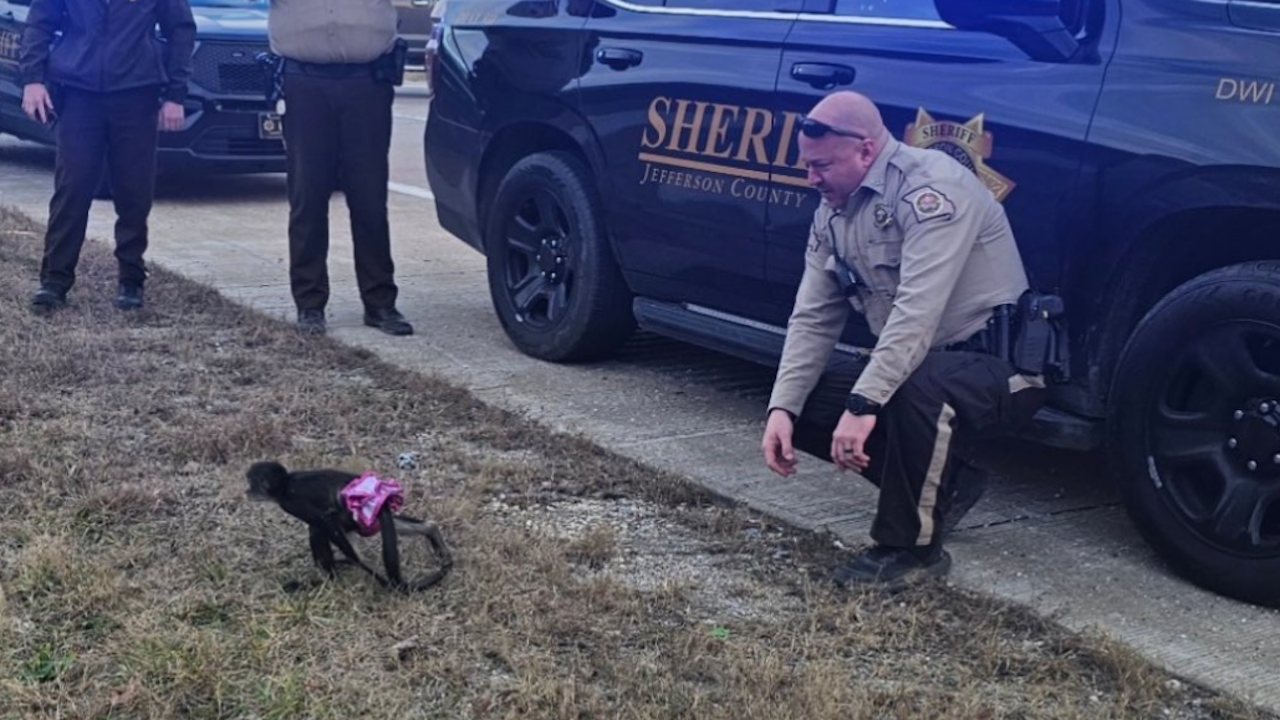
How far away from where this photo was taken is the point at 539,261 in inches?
243

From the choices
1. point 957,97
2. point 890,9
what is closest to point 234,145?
point 890,9

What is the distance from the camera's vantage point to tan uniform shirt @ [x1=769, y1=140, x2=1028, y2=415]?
374cm

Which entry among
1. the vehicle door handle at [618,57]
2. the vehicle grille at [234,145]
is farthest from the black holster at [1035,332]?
the vehicle grille at [234,145]

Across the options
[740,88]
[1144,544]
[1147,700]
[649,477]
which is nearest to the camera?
[1147,700]

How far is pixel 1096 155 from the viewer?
156 inches

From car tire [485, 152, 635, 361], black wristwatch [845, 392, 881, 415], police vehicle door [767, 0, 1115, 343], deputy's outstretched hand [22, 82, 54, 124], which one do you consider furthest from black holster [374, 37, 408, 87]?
black wristwatch [845, 392, 881, 415]

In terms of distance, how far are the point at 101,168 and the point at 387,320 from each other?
1.33m

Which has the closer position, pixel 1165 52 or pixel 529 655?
pixel 529 655

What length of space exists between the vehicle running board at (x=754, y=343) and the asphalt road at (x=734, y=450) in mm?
276

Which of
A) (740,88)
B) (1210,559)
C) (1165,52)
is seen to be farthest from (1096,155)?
(740,88)

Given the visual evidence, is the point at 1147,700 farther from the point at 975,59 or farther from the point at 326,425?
the point at 326,425

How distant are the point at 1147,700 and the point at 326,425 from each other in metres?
2.69

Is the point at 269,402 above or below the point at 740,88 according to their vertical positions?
below

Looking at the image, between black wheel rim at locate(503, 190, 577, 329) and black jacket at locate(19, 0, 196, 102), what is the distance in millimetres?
1656
